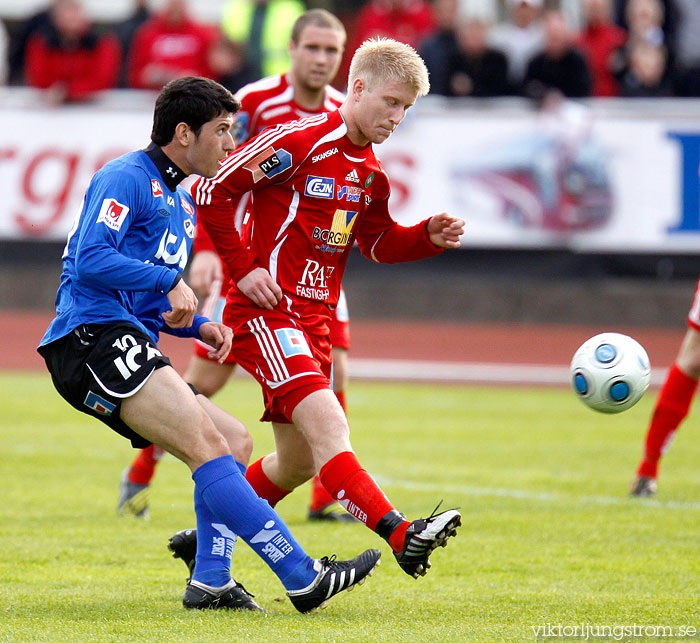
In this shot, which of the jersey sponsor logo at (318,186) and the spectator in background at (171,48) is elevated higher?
the spectator in background at (171,48)

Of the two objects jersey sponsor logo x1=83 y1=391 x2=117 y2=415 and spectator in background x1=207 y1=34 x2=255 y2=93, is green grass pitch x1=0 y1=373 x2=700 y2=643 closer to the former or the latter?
jersey sponsor logo x1=83 y1=391 x2=117 y2=415

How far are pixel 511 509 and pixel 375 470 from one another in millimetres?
1486

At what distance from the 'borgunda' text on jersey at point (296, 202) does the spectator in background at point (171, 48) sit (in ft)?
34.9

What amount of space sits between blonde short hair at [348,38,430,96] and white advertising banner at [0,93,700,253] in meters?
9.92

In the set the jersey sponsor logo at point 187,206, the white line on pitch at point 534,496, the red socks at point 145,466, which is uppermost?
the jersey sponsor logo at point 187,206

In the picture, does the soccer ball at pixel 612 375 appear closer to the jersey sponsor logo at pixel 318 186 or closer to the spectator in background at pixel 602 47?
the jersey sponsor logo at pixel 318 186

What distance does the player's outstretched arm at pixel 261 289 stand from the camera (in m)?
4.89

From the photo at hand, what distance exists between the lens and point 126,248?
4.55m

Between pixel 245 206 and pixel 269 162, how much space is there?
1576mm

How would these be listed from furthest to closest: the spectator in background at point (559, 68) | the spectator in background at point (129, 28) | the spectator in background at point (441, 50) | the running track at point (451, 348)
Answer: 1. the spectator in background at point (129, 28)
2. the spectator in background at point (441, 50)
3. the spectator in background at point (559, 68)
4. the running track at point (451, 348)

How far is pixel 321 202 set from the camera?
16.6 ft

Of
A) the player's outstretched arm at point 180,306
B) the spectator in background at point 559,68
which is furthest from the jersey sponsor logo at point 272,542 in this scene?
the spectator in background at point 559,68

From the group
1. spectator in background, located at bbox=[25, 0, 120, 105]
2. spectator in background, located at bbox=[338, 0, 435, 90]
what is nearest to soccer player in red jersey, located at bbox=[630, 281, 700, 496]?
spectator in background, located at bbox=[338, 0, 435, 90]

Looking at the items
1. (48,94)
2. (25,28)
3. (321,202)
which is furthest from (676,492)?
(25,28)
